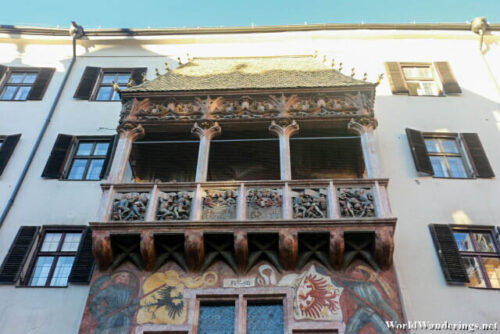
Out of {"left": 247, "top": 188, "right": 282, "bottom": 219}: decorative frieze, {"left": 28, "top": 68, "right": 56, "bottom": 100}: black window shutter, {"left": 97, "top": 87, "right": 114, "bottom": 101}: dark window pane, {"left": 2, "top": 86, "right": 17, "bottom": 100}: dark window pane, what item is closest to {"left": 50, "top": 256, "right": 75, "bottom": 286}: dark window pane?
{"left": 247, "top": 188, "right": 282, "bottom": 219}: decorative frieze

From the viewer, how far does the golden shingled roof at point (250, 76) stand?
1311 cm

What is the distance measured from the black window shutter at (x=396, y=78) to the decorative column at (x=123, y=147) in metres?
7.41

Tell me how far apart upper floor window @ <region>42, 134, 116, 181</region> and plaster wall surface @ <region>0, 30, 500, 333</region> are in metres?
0.28

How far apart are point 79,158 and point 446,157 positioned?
9432 millimetres

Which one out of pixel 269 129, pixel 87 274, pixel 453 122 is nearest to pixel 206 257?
pixel 87 274

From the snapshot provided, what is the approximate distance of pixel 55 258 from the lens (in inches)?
451

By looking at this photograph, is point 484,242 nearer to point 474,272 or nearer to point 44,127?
point 474,272

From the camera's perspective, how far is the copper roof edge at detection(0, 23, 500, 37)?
1744 centimetres

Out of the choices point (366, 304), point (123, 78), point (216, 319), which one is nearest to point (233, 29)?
point (123, 78)

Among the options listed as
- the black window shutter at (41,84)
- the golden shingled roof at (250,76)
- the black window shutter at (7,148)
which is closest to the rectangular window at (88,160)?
the black window shutter at (7,148)

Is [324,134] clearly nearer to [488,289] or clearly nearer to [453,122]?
[453,122]

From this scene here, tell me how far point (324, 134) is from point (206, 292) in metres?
5.09

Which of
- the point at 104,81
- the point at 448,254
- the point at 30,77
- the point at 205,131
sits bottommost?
the point at 448,254

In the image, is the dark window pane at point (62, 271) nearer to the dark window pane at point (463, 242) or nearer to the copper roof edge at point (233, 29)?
the dark window pane at point (463, 242)
